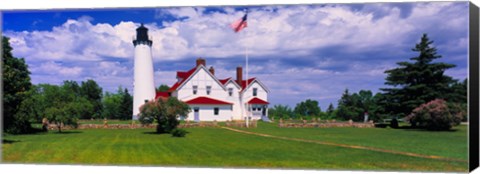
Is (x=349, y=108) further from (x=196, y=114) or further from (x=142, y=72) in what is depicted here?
(x=142, y=72)

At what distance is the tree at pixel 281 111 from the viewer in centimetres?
1962

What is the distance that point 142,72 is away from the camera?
69.1 ft

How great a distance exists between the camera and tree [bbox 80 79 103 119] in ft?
61.2

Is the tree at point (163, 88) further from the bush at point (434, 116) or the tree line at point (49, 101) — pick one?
the bush at point (434, 116)

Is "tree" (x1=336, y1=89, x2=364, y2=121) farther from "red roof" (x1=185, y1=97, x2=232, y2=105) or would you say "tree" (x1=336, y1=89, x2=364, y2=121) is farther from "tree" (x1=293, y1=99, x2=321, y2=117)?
"red roof" (x1=185, y1=97, x2=232, y2=105)

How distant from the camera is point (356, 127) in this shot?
23078 millimetres

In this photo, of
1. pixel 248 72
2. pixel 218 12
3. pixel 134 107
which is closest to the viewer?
pixel 218 12

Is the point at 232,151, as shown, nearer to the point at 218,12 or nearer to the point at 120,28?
the point at 218,12

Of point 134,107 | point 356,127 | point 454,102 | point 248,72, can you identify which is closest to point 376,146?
point 454,102

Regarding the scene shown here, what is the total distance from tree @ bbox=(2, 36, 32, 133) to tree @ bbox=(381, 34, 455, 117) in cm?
1228

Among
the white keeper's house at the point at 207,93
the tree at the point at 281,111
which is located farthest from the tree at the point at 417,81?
the white keeper's house at the point at 207,93

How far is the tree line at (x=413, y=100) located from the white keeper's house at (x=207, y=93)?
1.18 meters

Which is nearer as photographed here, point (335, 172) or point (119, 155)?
point (335, 172)

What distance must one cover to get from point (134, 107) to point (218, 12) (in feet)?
25.0
